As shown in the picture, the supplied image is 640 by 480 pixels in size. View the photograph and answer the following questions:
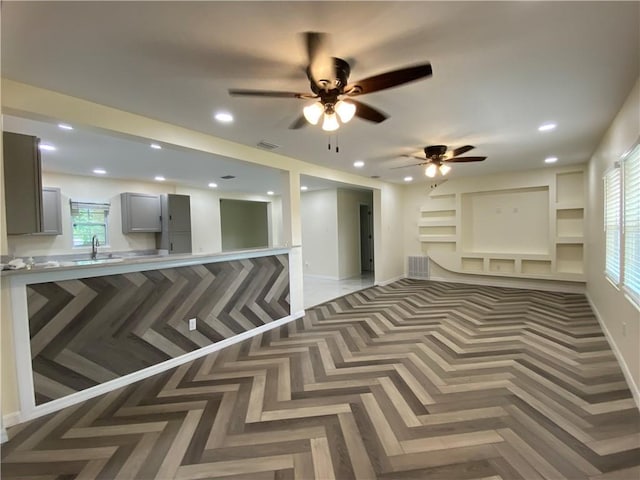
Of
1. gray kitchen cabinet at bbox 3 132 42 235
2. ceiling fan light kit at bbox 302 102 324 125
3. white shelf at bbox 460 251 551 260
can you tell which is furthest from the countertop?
white shelf at bbox 460 251 551 260

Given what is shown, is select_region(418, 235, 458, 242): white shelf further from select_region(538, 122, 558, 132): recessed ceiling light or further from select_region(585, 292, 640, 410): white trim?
select_region(538, 122, 558, 132): recessed ceiling light

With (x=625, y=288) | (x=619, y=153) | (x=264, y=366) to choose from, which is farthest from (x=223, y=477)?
(x=619, y=153)

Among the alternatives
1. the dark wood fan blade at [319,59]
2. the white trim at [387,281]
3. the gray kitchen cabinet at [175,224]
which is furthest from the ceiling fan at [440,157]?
the gray kitchen cabinet at [175,224]

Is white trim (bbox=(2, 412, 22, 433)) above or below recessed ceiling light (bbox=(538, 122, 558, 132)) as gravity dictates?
below

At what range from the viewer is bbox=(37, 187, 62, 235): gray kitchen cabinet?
4.89 m

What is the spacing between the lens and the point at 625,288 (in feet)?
8.92

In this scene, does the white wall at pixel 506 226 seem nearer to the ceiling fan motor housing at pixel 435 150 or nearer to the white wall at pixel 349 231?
the white wall at pixel 349 231

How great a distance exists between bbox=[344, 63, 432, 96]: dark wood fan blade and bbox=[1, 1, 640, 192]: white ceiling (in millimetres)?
209

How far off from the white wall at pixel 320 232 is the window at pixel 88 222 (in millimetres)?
4451

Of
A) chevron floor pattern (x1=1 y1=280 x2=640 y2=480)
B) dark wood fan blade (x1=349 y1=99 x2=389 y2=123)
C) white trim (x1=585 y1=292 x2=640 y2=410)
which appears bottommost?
chevron floor pattern (x1=1 y1=280 x2=640 y2=480)

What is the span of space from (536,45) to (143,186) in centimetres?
697

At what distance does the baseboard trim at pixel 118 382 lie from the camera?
228 centimetres

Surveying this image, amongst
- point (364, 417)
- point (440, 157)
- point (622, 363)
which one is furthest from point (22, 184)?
point (622, 363)

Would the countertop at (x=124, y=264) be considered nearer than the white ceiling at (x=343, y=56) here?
No
